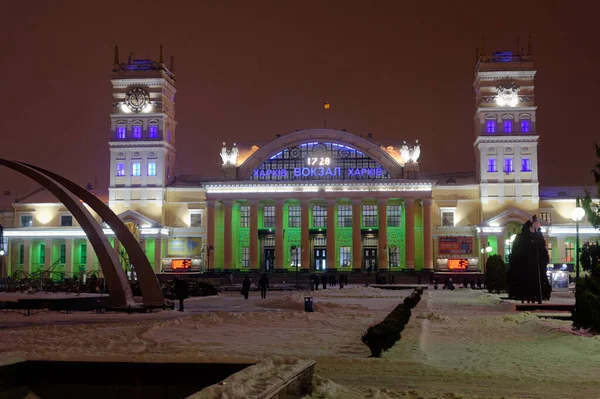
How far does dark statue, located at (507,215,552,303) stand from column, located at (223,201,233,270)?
51.8 metres

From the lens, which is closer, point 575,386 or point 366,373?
point 575,386

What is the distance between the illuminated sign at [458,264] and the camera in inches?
3342

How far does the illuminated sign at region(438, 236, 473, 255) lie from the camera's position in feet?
286

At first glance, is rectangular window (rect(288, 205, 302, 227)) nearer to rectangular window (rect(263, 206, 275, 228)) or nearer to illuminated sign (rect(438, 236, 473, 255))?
rectangular window (rect(263, 206, 275, 228))

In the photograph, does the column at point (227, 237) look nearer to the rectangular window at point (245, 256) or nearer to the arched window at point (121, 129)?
the rectangular window at point (245, 256)

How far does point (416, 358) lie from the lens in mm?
18047

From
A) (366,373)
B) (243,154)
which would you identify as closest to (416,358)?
(366,373)

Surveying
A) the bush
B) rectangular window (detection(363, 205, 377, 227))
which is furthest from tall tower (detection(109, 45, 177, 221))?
the bush

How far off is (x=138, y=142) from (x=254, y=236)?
58.9ft

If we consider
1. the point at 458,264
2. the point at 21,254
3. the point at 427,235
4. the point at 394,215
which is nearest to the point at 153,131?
the point at 21,254

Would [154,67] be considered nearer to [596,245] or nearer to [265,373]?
[596,245]

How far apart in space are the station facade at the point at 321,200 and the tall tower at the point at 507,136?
115 mm

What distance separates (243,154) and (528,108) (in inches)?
1282

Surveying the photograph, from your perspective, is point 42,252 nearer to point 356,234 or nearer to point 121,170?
point 121,170
